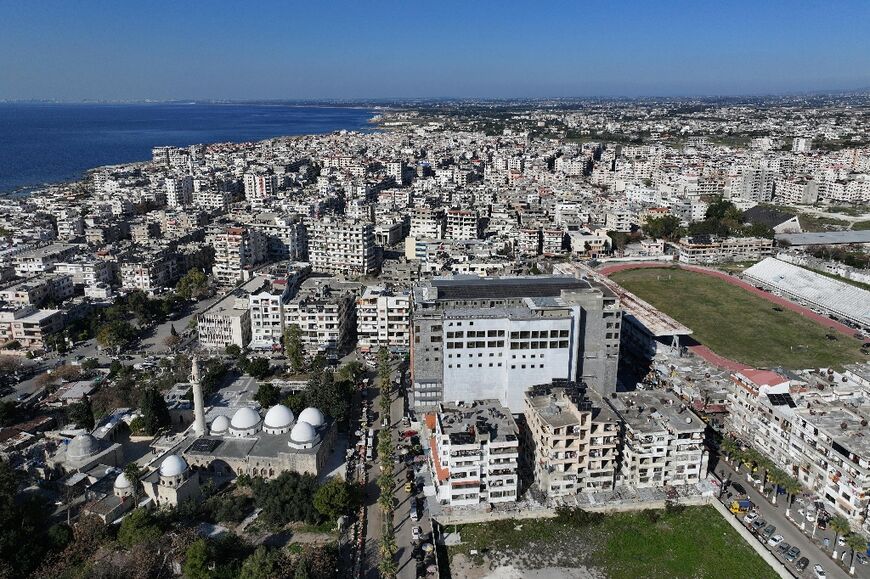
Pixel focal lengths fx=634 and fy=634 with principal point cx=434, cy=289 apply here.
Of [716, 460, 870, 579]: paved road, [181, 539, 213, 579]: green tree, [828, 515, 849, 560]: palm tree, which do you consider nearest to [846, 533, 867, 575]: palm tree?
[716, 460, 870, 579]: paved road

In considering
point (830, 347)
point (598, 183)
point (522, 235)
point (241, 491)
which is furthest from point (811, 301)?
point (598, 183)

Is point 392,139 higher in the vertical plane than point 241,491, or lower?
higher

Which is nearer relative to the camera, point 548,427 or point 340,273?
point 548,427

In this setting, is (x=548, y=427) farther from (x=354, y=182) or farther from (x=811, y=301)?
(x=354, y=182)

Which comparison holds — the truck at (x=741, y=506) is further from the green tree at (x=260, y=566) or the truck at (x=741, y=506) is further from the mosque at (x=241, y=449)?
the green tree at (x=260, y=566)

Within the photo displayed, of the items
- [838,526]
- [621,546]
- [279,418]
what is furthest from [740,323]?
[279,418]

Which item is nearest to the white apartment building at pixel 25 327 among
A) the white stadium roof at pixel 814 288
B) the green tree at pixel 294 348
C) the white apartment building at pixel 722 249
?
the green tree at pixel 294 348

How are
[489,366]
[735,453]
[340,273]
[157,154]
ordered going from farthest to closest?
[157,154], [340,273], [489,366], [735,453]

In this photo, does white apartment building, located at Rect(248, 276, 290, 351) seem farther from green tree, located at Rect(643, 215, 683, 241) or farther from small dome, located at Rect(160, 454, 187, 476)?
green tree, located at Rect(643, 215, 683, 241)
